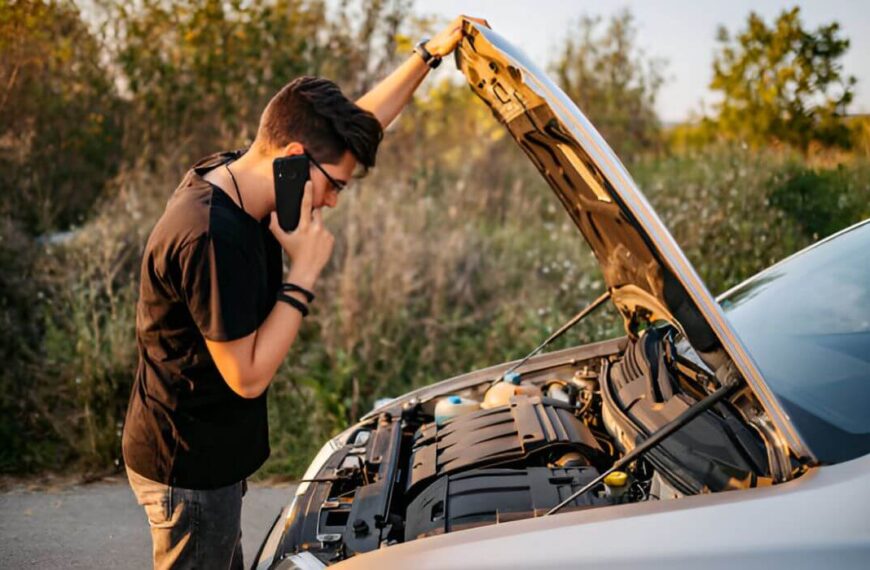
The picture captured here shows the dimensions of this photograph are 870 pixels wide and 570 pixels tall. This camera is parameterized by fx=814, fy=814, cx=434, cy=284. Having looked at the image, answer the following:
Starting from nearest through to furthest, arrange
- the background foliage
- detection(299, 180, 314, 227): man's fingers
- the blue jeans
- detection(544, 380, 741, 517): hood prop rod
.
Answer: detection(544, 380, 741, 517): hood prop rod → detection(299, 180, 314, 227): man's fingers → the blue jeans → the background foliage

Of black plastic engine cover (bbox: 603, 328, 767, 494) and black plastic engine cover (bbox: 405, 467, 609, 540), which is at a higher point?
black plastic engine cover (bbox: 405, 467, 609, 540)

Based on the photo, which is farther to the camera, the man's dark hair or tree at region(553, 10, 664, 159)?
tree at region(553, 10, 664, 159)

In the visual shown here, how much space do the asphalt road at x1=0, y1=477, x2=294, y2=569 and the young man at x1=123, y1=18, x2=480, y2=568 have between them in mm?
1787

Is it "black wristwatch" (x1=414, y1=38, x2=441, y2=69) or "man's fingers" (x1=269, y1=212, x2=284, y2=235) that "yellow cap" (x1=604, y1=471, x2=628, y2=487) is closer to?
"man's fingers" (x1=269, y1=212, x2=284, y2=235)

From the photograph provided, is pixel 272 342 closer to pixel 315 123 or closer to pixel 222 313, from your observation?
pixel 222 313

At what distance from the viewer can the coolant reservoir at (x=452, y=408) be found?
2.91 m

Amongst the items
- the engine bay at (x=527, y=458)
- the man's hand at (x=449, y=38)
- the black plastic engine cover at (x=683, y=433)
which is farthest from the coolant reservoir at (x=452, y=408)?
the man's hand at (x=449, y=38)

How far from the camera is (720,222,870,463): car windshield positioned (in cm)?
197

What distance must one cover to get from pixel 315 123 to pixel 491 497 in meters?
1.05

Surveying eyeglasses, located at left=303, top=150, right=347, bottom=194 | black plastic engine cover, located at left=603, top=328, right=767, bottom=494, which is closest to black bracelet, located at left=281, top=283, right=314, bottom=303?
eyeglasses, located at left=303, top=150, right=347, bottom=194

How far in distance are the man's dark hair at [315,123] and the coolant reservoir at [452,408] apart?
1.18m

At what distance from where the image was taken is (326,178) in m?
2.07

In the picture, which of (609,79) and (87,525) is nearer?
(87,525)

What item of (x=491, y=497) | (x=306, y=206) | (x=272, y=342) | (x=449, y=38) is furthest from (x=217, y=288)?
(x=449, y=38)
